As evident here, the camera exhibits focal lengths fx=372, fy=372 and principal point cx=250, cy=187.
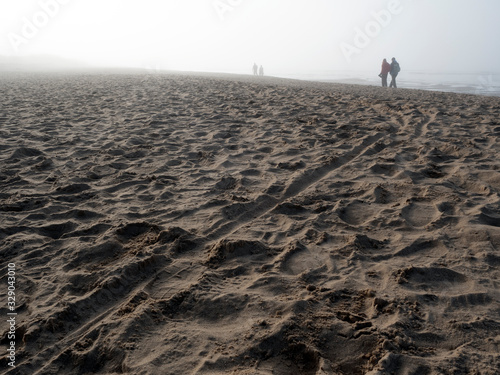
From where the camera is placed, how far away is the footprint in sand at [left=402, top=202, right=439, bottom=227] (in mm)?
3152

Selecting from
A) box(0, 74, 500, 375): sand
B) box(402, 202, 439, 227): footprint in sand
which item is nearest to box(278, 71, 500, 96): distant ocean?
box(0, 74, 500, 375): sand

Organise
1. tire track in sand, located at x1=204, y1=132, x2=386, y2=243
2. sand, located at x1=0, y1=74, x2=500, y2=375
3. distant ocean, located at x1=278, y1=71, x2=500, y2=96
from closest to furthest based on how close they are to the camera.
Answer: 1. sand, located at x1=0, y1=74, x2=500, y2=375
2. tire track in sand, located at x1=204, y1=132, x2=386, y2=243
3. distant ocean, located at x1=278, y1=71, x2=500, y2=96

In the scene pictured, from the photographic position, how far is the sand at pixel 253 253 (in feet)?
6.21

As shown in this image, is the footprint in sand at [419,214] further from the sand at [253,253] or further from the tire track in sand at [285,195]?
the tire track in sand at [285,195]

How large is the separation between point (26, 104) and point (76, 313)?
27.4 feet

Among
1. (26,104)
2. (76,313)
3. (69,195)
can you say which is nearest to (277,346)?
(76,313)

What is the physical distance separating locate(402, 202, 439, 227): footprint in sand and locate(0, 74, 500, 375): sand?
19 millimetres

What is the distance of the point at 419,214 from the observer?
329cm

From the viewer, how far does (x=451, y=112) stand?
Result: 775cm

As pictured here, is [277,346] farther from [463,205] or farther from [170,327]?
[463,205]

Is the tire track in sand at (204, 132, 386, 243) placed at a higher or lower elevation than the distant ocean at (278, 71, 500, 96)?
lower

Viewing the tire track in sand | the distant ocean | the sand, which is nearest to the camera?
the sand

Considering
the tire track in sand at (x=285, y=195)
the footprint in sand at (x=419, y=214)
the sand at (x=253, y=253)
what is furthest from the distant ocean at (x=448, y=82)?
the footprint in sand at (x=419, y=214)

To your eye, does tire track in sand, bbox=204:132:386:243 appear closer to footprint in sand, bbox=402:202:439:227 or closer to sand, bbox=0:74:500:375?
sand, bbox=0:74:500:375
